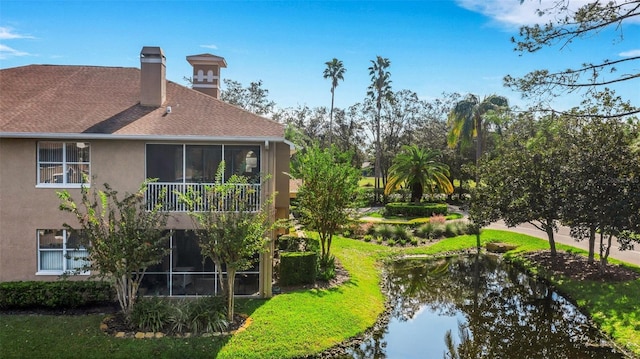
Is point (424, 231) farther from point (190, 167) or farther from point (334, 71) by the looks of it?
point (334, 71)

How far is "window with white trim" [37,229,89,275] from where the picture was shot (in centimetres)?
1589

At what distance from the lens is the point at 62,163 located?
1580 centimetres

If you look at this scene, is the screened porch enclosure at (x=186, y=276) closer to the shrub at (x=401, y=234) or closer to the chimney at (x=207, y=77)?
the chimney at (x=207, y=77)

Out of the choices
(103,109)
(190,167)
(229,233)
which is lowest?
(229,233)

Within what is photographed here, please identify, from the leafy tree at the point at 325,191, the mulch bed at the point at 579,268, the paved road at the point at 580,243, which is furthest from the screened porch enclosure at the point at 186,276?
the paved road at the point at 580,243

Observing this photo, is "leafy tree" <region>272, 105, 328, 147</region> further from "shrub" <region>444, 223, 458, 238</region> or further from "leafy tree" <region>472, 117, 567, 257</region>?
"leafy tree" <region>472, 117, 567, 257</region>

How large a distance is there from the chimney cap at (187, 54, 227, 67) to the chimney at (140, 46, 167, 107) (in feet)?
14.9

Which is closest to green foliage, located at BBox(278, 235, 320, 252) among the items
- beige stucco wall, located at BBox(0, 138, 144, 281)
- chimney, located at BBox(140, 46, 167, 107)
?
chimney, located at BBox(140, 46, 167, 107)

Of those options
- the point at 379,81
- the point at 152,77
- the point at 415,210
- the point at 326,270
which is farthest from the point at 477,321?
the point at 379,81

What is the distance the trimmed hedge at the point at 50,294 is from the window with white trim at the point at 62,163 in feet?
10.9

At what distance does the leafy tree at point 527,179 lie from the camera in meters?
21.9

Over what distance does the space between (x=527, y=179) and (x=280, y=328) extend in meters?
15.4

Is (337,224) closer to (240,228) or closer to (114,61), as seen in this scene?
(240,228)

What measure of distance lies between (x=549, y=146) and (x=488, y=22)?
983cm
